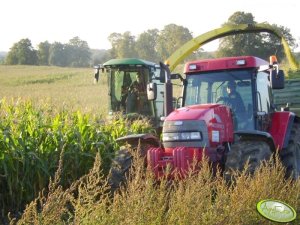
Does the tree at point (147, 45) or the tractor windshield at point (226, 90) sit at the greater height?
the tree at point (147, 45)

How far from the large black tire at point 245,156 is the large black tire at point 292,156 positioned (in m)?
0.75

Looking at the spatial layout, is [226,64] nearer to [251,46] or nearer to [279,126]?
[279,126]

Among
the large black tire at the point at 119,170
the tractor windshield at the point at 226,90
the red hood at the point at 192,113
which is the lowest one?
the large black tire at the point at 119,170

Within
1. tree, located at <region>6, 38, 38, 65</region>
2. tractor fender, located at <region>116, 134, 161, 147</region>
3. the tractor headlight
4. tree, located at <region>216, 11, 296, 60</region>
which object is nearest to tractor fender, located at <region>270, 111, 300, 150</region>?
the tractor headlight

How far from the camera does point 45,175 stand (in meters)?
6.13

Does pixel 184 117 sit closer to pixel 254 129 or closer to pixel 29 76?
pixel 254 129

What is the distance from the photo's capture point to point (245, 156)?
5.42 metres

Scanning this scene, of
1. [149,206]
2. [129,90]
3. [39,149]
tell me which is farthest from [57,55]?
[149,206]

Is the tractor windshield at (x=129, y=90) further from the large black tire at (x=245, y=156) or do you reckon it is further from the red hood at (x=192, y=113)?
the large black tire at (x=245, y=156)

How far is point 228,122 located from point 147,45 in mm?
71605

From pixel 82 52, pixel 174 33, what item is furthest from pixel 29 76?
pixel 82 52

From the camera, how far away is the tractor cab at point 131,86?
12.8 metres

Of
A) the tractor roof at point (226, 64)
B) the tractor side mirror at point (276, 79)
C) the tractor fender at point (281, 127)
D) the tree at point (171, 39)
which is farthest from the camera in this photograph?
the tree at point (171, 39)

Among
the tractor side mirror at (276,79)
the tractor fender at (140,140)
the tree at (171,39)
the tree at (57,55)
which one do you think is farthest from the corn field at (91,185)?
the tree at (57,55)
